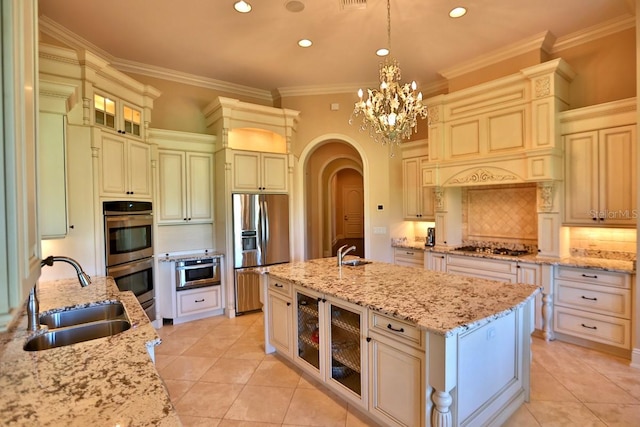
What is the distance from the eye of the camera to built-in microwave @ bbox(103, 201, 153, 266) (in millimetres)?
3342

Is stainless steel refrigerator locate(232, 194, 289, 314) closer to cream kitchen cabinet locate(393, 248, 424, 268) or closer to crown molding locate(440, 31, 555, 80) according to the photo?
cream kitchen cabinet locate(393, 248, 424, 268)

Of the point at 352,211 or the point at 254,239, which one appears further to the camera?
the point at 352,211

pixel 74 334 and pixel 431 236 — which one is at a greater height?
pixel 431 236

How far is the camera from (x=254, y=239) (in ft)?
15.2

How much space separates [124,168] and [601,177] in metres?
4.88

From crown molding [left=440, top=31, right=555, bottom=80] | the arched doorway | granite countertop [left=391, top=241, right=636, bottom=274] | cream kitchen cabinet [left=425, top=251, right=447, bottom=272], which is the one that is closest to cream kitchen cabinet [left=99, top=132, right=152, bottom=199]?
the arched doorway

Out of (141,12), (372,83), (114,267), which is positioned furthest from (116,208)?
(372,83)

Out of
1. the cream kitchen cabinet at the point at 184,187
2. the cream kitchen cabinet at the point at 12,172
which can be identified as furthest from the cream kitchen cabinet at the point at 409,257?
the cream kitchen cabinet at the point at 12,172

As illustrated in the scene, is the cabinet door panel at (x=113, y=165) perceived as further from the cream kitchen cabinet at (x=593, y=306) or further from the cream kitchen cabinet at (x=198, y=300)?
the cream kitchen cabinet at (x=593, y=306)

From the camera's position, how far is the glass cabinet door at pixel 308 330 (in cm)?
272

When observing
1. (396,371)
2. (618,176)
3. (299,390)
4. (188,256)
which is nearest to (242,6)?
(188,256)

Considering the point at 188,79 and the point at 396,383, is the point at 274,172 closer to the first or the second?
the point at 188,79

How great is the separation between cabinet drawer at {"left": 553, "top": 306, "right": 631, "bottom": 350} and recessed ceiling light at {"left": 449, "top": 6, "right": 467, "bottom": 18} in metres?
3.11

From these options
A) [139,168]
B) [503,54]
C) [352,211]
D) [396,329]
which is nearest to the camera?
[396,329]
